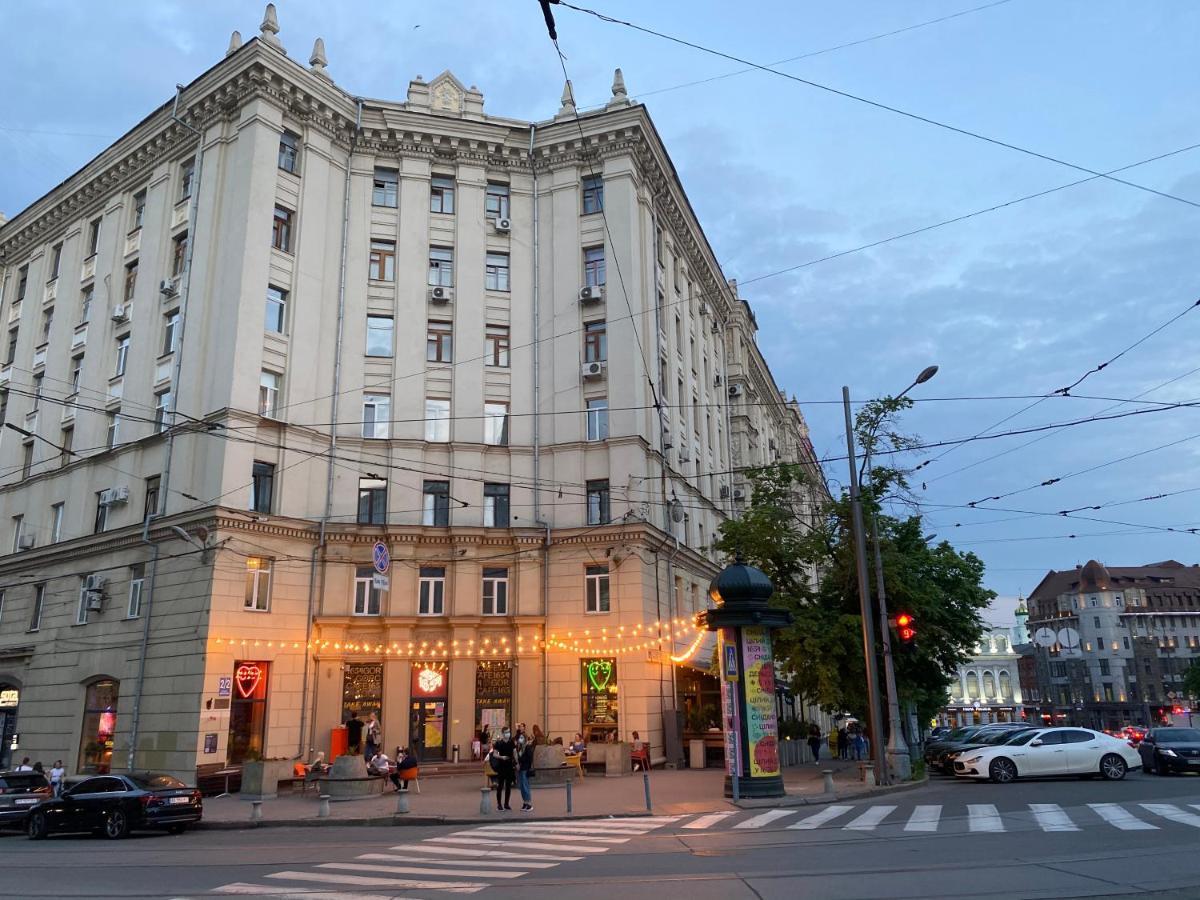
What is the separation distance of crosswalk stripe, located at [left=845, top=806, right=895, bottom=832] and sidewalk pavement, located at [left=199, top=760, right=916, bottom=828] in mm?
2064

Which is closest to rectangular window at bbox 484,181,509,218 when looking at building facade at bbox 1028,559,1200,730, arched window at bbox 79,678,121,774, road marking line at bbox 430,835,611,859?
arched window at bbox 79,678,121,774

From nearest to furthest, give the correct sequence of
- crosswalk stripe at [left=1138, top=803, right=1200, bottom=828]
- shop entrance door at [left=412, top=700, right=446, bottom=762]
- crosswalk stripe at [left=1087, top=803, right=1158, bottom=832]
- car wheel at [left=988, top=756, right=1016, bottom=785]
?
crosswalk stripe at [left=1087, top=803, right=1158, bottom=832]
crosswalk stripe at [left=1138, top=803, right=1200, bottom=828]
car wheel at [left=988, top=756, right=1016, bottom=785]
shop entrance door at [left=412, top=700, right=446, bottom=762]

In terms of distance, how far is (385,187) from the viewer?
34562mm

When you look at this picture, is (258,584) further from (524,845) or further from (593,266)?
(524,845)

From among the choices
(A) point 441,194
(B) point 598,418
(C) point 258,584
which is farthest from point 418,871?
(A) point 441,194

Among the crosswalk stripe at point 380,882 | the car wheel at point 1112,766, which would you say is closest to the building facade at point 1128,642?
the car wheel at point 1112,766

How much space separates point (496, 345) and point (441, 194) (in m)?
6.63

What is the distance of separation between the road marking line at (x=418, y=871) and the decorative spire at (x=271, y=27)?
1114 inches

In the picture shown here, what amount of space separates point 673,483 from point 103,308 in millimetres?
23807

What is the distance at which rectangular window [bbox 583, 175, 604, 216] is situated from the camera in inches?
1364

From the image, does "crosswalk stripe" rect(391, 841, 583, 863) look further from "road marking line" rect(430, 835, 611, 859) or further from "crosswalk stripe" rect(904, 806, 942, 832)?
"crosswalk stripe" rect(904, 806, 942, 832)

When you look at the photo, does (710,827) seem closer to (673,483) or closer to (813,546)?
(813,546)

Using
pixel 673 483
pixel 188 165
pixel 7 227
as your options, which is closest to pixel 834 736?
pixel 673 483

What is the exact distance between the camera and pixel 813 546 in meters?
28.0
